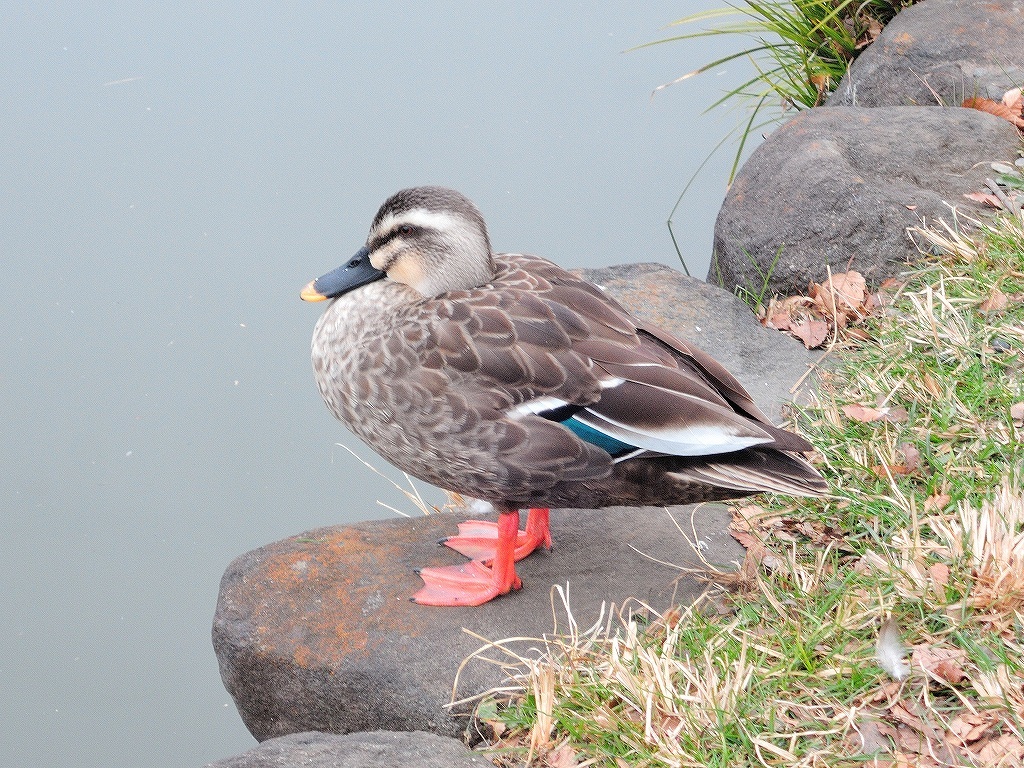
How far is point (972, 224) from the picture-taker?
4703 mm

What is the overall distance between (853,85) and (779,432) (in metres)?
3.70

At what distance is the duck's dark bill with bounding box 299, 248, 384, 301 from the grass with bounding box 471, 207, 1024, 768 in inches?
49.4

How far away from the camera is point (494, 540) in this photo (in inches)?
139

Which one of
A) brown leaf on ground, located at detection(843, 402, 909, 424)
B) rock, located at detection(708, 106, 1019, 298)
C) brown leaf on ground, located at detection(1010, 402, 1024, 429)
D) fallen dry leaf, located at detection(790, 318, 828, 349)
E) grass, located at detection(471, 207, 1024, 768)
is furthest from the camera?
rock, located at detection(708, 106, 1019, 298)

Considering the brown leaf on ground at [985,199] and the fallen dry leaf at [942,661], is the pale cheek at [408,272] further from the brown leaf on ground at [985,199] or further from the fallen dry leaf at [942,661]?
the brown leaf on ground at [985,199]

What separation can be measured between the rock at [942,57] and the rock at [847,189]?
18.1 inches

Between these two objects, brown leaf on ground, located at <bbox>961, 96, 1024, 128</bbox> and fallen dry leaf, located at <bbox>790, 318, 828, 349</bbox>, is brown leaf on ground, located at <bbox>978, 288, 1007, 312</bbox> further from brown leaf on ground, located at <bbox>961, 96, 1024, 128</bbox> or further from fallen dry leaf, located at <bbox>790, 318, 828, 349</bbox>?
brown leaf on ground, located at <bbox>961, 96, 1024, 128</bbox>

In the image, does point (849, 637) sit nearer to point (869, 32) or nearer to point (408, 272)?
Result: point (408, 272)

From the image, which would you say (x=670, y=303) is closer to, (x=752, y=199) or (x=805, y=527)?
(x=752, y=199)

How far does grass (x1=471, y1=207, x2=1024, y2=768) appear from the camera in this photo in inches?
98.2

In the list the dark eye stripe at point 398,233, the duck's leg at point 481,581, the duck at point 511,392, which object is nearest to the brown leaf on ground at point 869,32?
the duck at point 511,392

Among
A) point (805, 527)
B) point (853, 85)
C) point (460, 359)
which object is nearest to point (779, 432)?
point (805, 527)

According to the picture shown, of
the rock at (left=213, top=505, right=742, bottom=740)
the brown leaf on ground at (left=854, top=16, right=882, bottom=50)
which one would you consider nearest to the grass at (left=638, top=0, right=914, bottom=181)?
the brown leaf on ground at (left=854, top=16, right=882, bottom=50)

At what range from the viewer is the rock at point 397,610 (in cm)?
306
